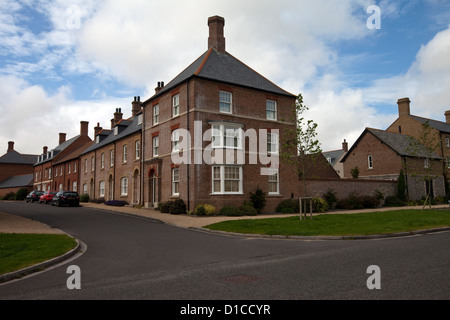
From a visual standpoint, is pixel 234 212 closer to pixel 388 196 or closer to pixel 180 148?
pixel 180 148

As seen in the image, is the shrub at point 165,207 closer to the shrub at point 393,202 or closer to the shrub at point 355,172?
the shrub at point 393,202

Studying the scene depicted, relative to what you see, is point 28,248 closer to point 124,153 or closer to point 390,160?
point 124,153

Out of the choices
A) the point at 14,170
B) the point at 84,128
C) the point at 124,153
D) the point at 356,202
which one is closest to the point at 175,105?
the point at 124,153

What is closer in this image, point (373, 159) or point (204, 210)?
point (204, 210)

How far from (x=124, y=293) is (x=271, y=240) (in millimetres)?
7699

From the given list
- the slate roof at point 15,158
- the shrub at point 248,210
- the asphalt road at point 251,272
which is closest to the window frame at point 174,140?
the shrub at point 248,210

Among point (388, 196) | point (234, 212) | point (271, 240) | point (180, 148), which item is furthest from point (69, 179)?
point (271, 240)

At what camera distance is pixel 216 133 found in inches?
984

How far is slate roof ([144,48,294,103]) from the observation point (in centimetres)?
2603

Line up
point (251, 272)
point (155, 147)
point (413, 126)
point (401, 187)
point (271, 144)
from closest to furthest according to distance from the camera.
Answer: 1. point (251, 272)
2. point (271, 144)
3. point (155, 147)
4. point (401, 187)
5. point (413, 126)

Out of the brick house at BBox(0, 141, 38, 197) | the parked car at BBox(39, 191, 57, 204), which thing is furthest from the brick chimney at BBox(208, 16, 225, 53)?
the brick house at BBox(0, 141, 38, 197)

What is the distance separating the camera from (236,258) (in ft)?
31.1

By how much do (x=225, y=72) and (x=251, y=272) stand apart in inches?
848

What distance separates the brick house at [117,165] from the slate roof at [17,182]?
104 feet
